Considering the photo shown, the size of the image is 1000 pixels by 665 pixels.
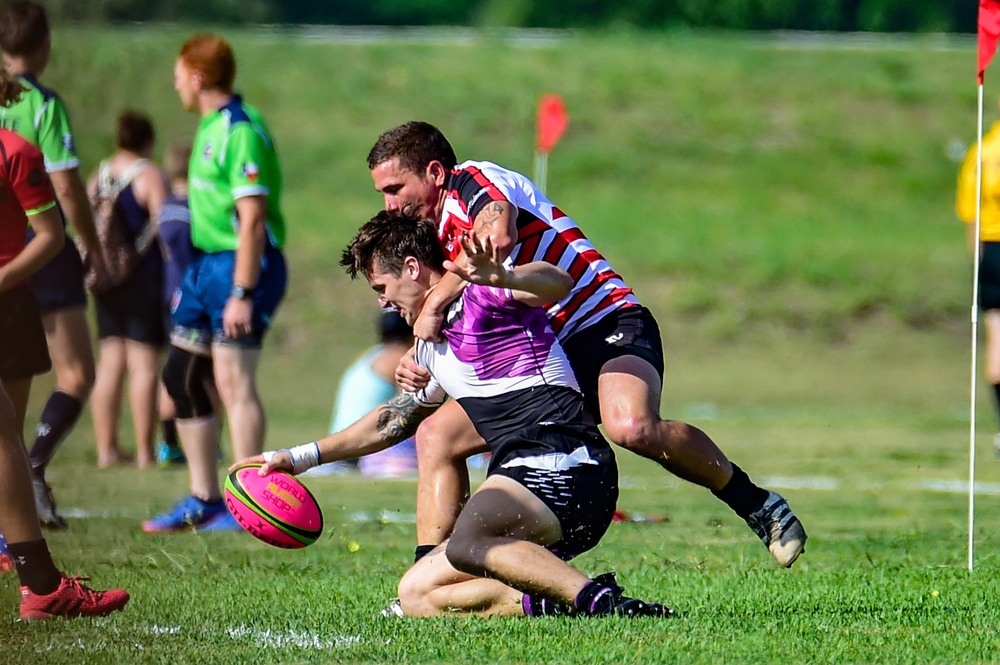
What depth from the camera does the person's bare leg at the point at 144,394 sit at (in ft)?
34.3

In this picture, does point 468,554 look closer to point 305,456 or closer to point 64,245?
point 305,456

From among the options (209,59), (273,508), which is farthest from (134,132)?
(273,508)

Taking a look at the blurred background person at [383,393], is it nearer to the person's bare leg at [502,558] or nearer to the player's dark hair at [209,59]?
the player's dark hair at [209,59]

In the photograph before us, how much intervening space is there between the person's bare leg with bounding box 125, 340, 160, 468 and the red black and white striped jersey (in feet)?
18.1

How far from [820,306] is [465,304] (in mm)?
16512

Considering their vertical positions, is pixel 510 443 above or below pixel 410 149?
below

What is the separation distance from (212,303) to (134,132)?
127 inches

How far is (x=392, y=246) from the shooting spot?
17.0 feet

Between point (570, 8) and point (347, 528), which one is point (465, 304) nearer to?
point (347, 528)

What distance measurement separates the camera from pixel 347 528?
746 cm

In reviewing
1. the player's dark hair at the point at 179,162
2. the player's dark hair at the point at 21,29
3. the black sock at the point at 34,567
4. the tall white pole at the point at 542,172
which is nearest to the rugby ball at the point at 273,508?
the black sock at the point at 34,567

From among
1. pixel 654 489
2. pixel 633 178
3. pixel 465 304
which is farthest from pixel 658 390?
pixel 633 178

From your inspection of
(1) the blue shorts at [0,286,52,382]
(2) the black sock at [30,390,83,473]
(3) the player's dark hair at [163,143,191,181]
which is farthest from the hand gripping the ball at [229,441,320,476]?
(3) the player's dark hair at [163,143,191,181]

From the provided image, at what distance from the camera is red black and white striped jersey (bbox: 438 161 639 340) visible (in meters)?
5.25
